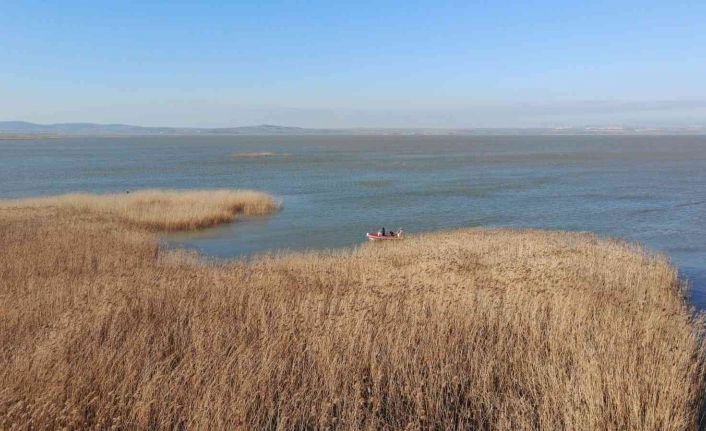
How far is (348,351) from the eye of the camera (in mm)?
6938

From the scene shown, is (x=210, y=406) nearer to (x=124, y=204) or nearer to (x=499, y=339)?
(x=499, y=339)

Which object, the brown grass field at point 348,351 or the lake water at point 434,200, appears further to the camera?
the lake water at point 434,200

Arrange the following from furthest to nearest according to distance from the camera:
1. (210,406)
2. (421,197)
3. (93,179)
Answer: (93,179) < (421,197) < (210,406)

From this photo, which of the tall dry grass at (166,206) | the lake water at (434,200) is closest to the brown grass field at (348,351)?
the lake water at (434,200)

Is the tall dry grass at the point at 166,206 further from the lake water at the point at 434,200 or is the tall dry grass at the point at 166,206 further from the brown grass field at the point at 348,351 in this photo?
the brown grass field at the point at 348,351

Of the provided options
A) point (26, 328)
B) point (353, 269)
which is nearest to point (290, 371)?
point (26, 328)

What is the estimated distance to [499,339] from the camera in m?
7.64

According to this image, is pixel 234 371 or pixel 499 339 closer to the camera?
pixel 234 371

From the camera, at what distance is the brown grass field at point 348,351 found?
5508 millimetres

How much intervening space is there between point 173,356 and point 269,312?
246 centimetres

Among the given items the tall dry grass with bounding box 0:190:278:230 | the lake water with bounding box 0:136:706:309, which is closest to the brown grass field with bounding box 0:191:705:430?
the lake water with bounding box 0:136:706:309

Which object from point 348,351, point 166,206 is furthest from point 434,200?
point 348,351

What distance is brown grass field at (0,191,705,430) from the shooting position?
5.51 meters

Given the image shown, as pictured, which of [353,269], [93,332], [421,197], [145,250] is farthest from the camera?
[421,197]
